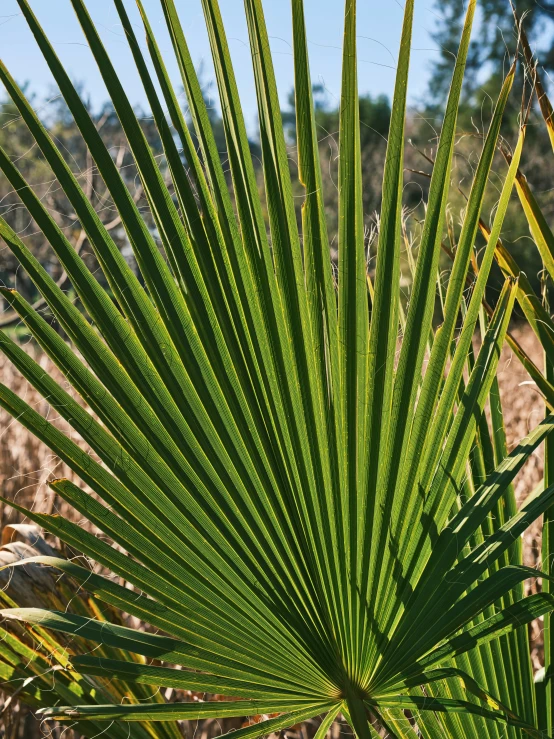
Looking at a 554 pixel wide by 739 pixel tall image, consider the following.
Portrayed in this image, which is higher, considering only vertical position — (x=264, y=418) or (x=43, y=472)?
(x=264, y=418)

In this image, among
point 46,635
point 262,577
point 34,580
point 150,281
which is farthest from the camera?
point 34,580

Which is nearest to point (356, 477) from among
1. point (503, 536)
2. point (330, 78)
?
point (503, 536)

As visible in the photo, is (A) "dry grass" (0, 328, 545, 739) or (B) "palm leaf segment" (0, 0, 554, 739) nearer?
(B) "palm leaf segment" (0, 0, 554, 739)

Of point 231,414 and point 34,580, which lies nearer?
point 231,414

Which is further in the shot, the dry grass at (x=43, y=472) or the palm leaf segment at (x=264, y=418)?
the dry grass at (x=43, y=472)

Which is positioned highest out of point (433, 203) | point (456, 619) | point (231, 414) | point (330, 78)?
point (330, 78)

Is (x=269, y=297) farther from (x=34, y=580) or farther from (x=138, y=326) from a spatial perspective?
(x=34, y=580)

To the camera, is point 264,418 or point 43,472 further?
point 43,472

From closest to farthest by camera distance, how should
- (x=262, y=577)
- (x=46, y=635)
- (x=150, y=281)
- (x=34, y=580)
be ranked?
1. (x=150, y=281)
2. (x=262, y=577)
3. (x=46, y=635)
4. (x=34, y=580)
